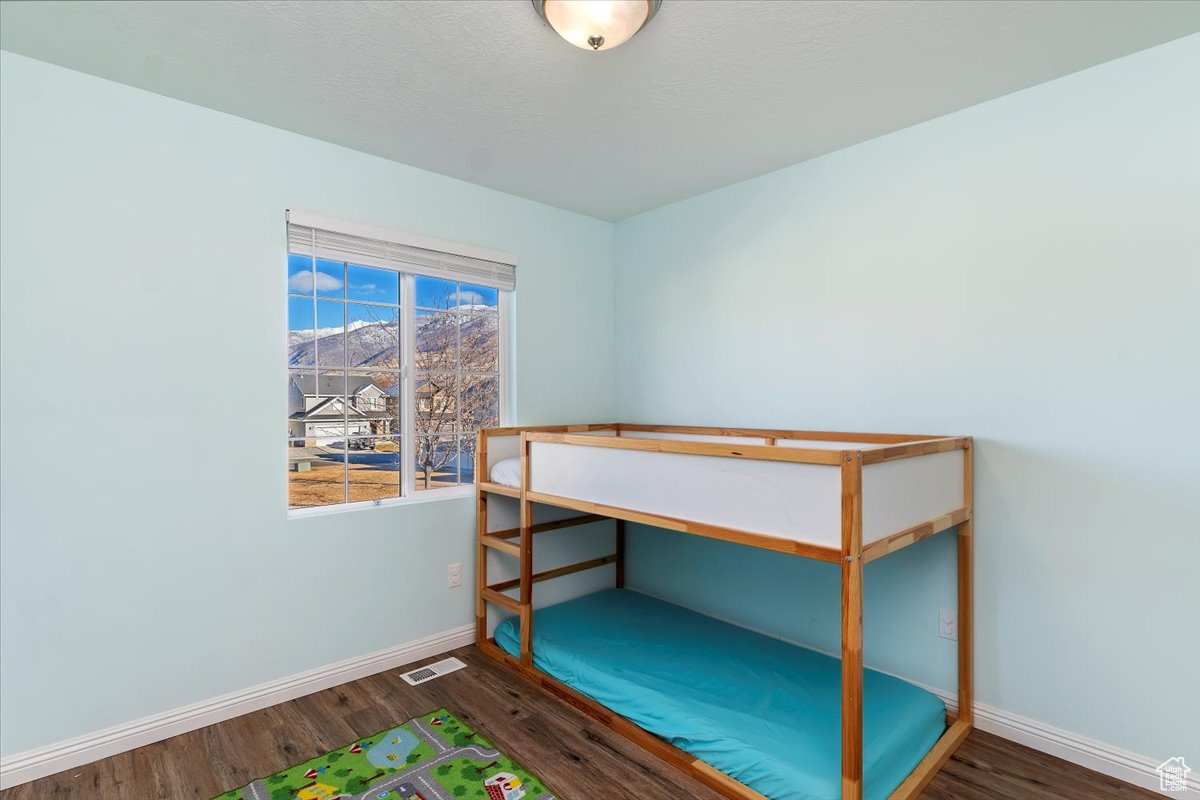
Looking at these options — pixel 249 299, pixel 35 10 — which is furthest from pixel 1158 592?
pixel 35 10

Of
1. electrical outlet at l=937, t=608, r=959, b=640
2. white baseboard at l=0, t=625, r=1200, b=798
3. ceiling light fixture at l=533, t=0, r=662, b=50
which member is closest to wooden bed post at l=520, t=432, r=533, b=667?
white baseboard at l=0, t=625, r=1200, b=798

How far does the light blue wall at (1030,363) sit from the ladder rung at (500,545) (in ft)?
3.59

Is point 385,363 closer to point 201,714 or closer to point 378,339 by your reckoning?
point 378,339

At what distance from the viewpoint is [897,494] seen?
1.83m

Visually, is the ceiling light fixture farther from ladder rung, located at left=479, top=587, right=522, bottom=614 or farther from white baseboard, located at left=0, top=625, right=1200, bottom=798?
white baseboard, located at left=0, top=625, right=1200, bottom=798

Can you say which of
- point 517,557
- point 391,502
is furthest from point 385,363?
point 517,557

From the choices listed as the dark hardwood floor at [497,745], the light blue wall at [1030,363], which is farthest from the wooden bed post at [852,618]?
the light blue wall at [1030,363]

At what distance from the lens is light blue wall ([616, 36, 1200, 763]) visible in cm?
187

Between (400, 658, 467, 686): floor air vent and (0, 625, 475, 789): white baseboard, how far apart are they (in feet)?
0.34

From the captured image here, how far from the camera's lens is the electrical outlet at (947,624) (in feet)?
7.48

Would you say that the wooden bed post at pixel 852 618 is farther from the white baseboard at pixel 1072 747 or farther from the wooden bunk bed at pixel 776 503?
the white baseboard at pixel 1072 747

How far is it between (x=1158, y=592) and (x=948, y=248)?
1.33 metres

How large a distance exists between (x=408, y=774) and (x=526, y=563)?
3.01 ft

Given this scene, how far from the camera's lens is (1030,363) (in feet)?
7.00
